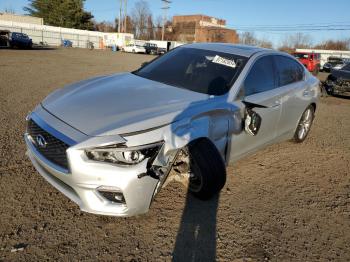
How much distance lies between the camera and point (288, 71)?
5.00m

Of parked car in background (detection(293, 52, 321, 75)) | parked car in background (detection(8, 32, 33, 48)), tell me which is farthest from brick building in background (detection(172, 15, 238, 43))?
parked car in background (detection(293, 52, 321, 75))

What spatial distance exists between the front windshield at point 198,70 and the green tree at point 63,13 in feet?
254

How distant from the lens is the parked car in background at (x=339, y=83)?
12352 millimetres

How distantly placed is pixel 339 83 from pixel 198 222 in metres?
11.4

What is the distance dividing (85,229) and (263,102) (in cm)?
256

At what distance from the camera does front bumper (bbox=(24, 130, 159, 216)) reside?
8.44 feet

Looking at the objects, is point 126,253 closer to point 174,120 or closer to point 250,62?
point 174,120

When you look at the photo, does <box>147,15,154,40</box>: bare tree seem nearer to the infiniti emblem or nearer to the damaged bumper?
the infiniti emblem

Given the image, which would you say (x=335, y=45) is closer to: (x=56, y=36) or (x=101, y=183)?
(x=56, y=36)

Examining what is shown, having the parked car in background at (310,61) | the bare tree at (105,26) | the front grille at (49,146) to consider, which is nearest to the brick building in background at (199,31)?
the bare tree at (105,26)

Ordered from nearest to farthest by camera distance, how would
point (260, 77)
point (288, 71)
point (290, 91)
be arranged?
point (260, 77) → point (290, 91) → point (288, 71)

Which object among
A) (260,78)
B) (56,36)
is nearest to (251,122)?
(260,78)

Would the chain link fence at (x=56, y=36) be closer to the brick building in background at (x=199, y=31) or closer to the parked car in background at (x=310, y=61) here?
the parked car in background at (x=310, y=61)

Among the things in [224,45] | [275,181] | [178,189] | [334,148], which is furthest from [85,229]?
[334,148]
